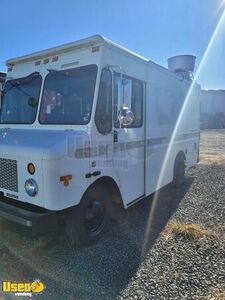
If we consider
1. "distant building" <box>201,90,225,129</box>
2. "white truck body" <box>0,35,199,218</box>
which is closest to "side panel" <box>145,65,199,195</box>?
"white truck body" <box>0,35,199,218</box>

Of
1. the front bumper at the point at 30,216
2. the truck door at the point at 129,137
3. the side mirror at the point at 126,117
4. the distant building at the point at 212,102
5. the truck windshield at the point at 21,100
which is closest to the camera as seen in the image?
the front bumper at the point at 30,216

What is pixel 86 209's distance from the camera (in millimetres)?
4176

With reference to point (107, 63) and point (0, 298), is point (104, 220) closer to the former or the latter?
point (0, 298)

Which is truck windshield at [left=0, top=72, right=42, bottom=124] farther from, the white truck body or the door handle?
the door handle

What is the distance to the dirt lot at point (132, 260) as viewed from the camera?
3.35 meters

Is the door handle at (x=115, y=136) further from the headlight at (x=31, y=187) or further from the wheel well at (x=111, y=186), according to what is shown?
the headlight at (x=31, y=187)

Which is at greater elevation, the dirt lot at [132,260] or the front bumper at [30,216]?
the front bumper at [30,216]

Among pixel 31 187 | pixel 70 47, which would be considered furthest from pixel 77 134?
pixel 70 47

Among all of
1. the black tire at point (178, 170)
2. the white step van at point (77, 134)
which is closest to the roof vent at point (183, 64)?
the black tire at point (178, 170)

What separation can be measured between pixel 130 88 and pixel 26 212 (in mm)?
2458

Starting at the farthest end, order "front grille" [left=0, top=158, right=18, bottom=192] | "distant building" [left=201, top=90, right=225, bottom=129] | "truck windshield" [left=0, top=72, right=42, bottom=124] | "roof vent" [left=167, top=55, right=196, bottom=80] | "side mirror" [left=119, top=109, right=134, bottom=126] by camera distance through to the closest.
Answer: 1. "distant building" [left=201, top=90, right=225, bottom=129]
2. "roof vent" [left=167, top=55, right=196, bottom=80]
3. "truck windshield" [left=0, top=72, right=42, bottom=124]
4. "side mirror" [left=119, top=109, right=134, bottom=126]
5. "front grille" [left=0, top=158, right=18, bottom=192]

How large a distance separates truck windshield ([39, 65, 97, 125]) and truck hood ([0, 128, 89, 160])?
0.24 m

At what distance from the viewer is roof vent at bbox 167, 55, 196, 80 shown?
321 inches

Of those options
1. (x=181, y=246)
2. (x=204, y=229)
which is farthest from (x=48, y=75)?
(x=204, y=229)
